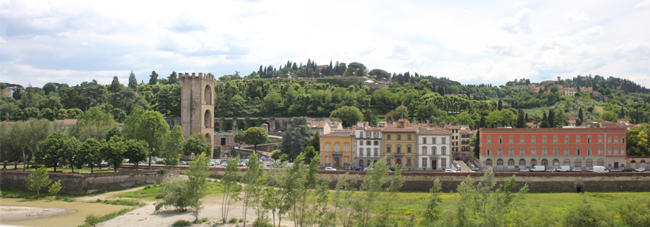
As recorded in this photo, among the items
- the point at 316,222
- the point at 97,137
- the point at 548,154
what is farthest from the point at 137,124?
the point at 548,154

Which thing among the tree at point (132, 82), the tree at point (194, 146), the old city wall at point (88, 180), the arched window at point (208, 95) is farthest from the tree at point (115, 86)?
the old city wall at point (88, 180)

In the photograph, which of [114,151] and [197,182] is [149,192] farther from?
[197,182]

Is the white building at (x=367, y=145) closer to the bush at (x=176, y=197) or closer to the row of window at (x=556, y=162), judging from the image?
the row of window at (x=556, y=162)

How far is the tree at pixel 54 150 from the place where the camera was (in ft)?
112

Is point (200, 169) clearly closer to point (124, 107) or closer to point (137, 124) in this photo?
point (137, 124)

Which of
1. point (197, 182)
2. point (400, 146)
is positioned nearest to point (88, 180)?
point (197, 182)

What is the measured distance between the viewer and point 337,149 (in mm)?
41781

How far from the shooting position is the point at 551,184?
110ft

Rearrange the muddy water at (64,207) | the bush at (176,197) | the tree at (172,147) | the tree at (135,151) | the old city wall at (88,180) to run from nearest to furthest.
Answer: the muddy water at (64,207)
the bush at (176,197)
the old city wall at (88,180)
the tree at (135,151)
the tree at (172,147)

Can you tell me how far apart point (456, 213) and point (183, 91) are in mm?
38222

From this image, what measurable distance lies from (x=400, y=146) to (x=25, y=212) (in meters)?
28.7

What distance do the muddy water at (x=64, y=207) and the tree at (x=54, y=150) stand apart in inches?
155

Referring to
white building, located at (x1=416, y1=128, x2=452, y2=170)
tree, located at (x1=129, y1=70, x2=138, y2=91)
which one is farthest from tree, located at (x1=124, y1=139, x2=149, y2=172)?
tree, located at (x1=129, y1=70, x2=138, y2=91)

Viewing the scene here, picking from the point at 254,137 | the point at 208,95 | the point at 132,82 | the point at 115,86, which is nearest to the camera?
the point at 208,95
